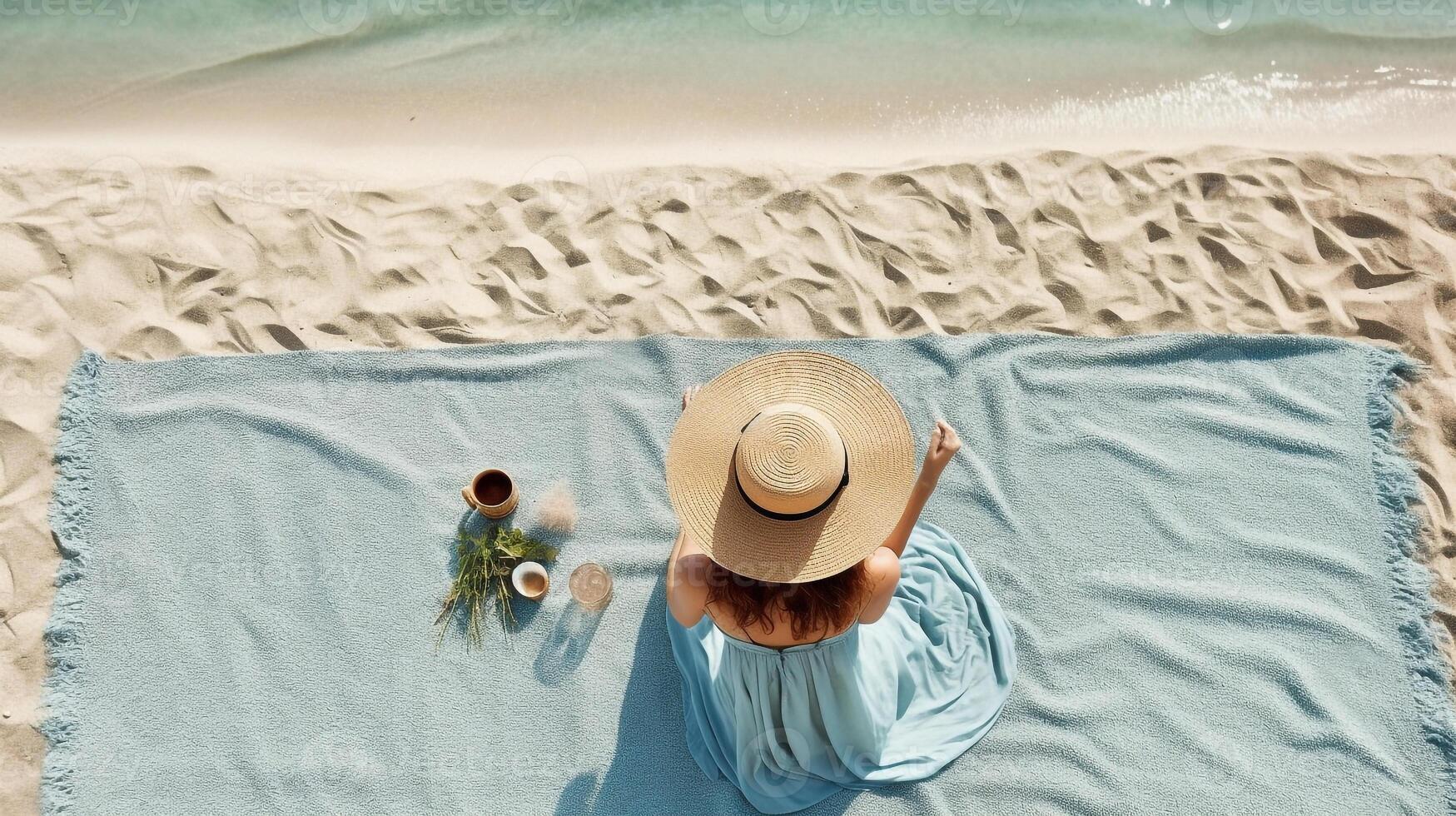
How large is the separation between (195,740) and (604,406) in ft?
6.37

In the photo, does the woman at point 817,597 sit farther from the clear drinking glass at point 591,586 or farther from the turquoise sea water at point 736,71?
the turquoise sea water at point 736,71

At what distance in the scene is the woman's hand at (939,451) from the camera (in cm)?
286

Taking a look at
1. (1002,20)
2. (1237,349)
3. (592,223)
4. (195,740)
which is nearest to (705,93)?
(592,223)

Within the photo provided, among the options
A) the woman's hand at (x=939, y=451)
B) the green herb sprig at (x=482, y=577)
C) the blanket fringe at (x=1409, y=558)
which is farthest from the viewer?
the green herb sprig at (x=482, y=577)

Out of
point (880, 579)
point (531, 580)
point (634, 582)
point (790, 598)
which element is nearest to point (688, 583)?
point (790, 598)

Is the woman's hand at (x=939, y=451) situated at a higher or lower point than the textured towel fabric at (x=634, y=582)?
higher

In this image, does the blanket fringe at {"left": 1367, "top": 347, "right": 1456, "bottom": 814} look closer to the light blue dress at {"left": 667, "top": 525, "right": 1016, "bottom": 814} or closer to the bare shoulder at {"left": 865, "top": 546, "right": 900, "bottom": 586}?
the light blue dress at {"left": 667, "top": 525, "right": 1016, "bottom": 814}

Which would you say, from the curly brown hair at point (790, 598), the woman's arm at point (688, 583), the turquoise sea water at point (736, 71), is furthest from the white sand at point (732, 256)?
the curly brown hair at point (790, 598)

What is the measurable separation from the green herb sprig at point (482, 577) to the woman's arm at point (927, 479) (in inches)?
55.9

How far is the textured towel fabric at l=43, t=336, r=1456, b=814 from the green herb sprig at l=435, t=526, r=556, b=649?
0.25 ft

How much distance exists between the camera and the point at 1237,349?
410 cm

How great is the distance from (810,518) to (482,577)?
168 cm

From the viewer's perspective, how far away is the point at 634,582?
145 inches

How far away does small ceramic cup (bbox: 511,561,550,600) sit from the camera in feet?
11.8
